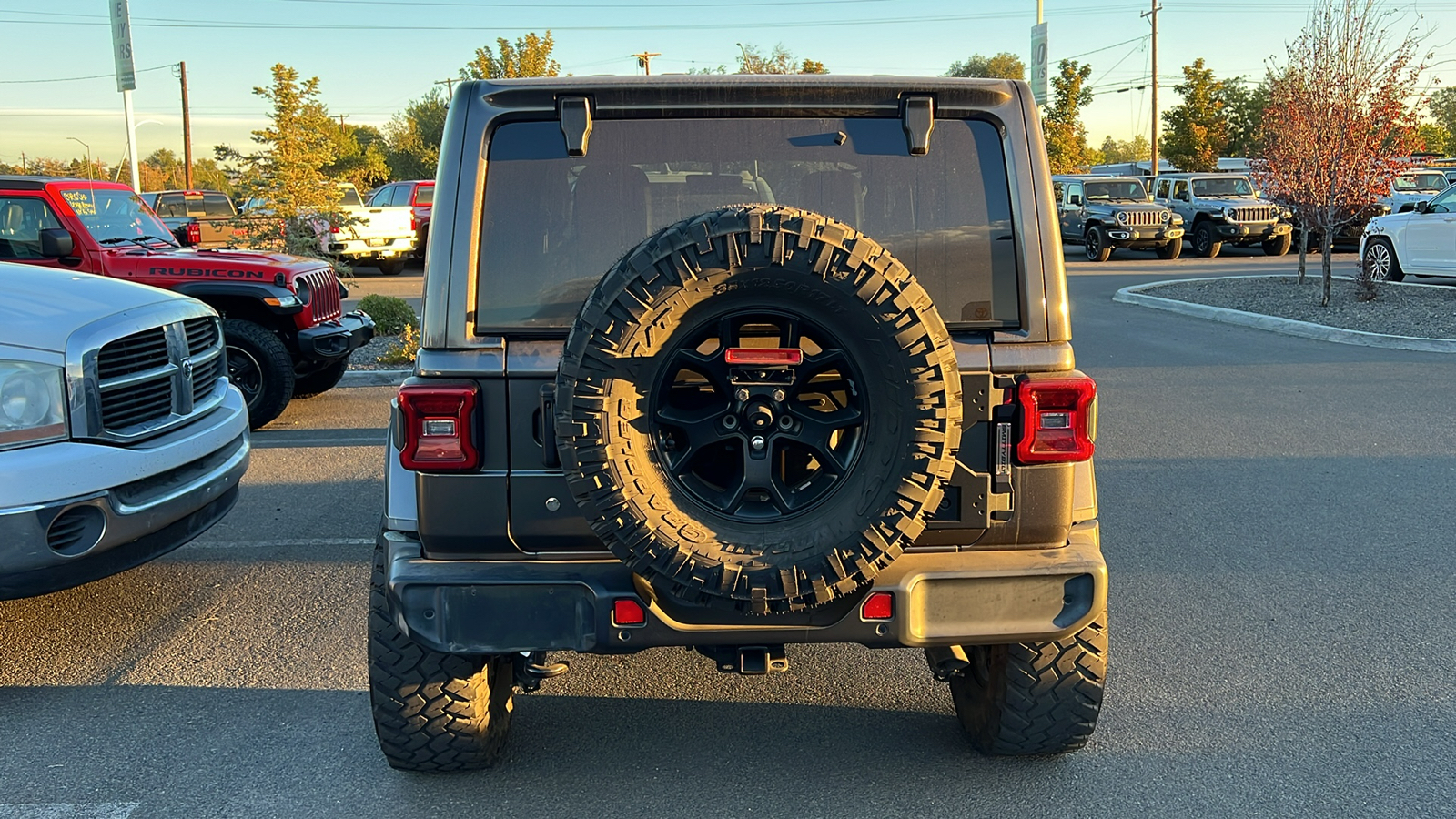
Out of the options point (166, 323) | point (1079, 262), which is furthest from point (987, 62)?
point (166, 323)

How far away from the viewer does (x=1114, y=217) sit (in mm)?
25562

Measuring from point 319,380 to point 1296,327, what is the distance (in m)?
10.5

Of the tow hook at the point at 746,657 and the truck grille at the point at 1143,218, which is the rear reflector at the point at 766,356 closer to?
the tow hook at the point at 746,657

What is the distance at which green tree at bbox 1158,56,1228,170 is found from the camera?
150 ft

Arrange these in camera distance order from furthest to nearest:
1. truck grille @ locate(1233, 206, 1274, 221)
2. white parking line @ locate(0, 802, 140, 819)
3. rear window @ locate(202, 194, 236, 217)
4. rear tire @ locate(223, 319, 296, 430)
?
rear window @ locate(202, 194, 236, 217) < truck grille @ locate(1233, 206, 1274, 221) < rear tire @ locate(223, 319, 296, 430) < white parking line @ locate(0, 802, 140, 819)

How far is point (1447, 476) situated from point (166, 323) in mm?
6922

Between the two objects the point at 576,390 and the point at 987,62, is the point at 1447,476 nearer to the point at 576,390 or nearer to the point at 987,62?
the point at 576,390

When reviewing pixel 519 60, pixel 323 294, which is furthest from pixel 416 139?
pixel 323 294

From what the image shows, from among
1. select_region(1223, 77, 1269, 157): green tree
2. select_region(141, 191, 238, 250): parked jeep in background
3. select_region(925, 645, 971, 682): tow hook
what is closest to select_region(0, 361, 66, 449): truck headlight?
select_region(925, 645, 971, 682): tow hook

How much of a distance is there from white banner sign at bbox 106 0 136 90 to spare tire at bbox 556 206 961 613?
834 inches

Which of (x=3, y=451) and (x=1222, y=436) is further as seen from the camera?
(x=1222, y=436)

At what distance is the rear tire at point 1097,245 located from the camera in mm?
25922

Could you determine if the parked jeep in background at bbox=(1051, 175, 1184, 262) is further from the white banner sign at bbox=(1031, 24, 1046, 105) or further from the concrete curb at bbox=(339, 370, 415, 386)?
the concrete curb at bbox=(339, 370, 415, 386)

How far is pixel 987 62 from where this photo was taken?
219ft
